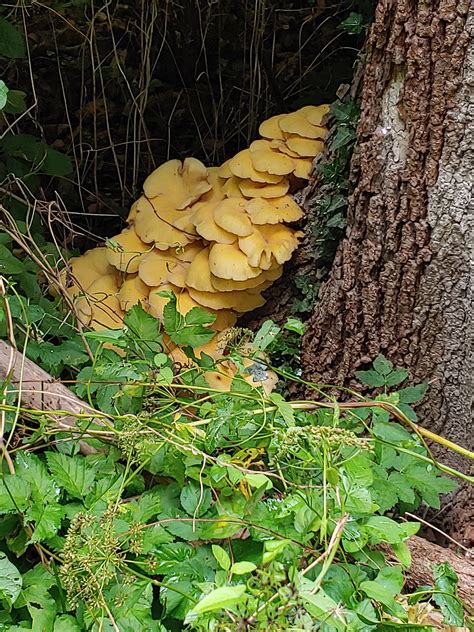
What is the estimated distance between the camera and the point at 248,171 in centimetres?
204

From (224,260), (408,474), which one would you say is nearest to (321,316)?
(224,260)

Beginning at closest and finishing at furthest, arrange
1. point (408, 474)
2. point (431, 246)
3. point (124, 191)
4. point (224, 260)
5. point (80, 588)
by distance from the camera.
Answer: point (80, 588) < point (408, 474) < point (431, 246) < point (224, 260) < point (124, 191)

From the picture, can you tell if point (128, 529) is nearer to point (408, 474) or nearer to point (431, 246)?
point (408, 474)

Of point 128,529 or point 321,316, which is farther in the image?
point 321,316

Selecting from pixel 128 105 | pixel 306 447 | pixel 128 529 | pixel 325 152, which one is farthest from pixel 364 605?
pixel 128 105

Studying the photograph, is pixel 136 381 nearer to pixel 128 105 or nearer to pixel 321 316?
pixel 321 316

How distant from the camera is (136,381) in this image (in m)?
1.42

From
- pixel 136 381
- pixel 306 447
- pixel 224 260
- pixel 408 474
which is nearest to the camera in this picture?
pixel 306 447

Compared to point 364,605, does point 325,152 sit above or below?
above

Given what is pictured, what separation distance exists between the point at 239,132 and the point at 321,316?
4.61 ft

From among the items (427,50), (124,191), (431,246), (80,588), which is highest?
(427,50)

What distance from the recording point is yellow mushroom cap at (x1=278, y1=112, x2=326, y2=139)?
208 centimetres

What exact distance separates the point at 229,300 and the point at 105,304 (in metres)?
0.41

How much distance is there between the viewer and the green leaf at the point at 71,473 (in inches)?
49.2
